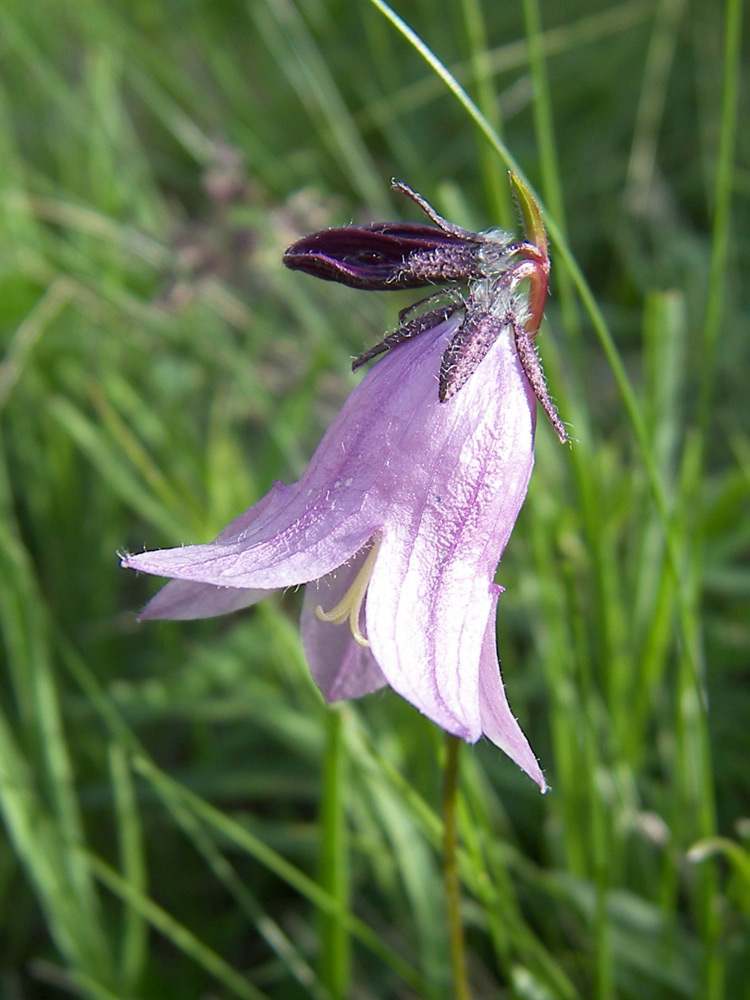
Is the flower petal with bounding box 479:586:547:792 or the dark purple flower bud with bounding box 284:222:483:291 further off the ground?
the dark purple flower bud with bounding box 284:222:483:291

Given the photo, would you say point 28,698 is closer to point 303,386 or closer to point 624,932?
point 303,386

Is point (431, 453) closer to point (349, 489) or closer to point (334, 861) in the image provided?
point (349, 489)

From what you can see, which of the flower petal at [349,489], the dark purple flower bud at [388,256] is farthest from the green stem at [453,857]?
the dark purple flower bud at [388,256]

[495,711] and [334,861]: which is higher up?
[495,711]

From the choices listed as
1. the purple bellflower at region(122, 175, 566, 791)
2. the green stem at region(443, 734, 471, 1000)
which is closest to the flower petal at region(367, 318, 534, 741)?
the purple bellflower at region(122, 175, 566, 791)

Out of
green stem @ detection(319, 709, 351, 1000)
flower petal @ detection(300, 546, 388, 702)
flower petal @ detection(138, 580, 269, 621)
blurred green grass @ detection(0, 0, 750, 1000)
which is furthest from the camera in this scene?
blurred green grass @ detection(0, 0, 750, 1000)

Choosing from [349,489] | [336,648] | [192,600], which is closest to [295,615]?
[336,648]

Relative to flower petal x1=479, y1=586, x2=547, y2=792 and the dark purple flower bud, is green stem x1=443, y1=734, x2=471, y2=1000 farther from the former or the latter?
the dark purple flower bud

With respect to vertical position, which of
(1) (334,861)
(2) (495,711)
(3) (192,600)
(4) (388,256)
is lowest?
(1) (334,861)
